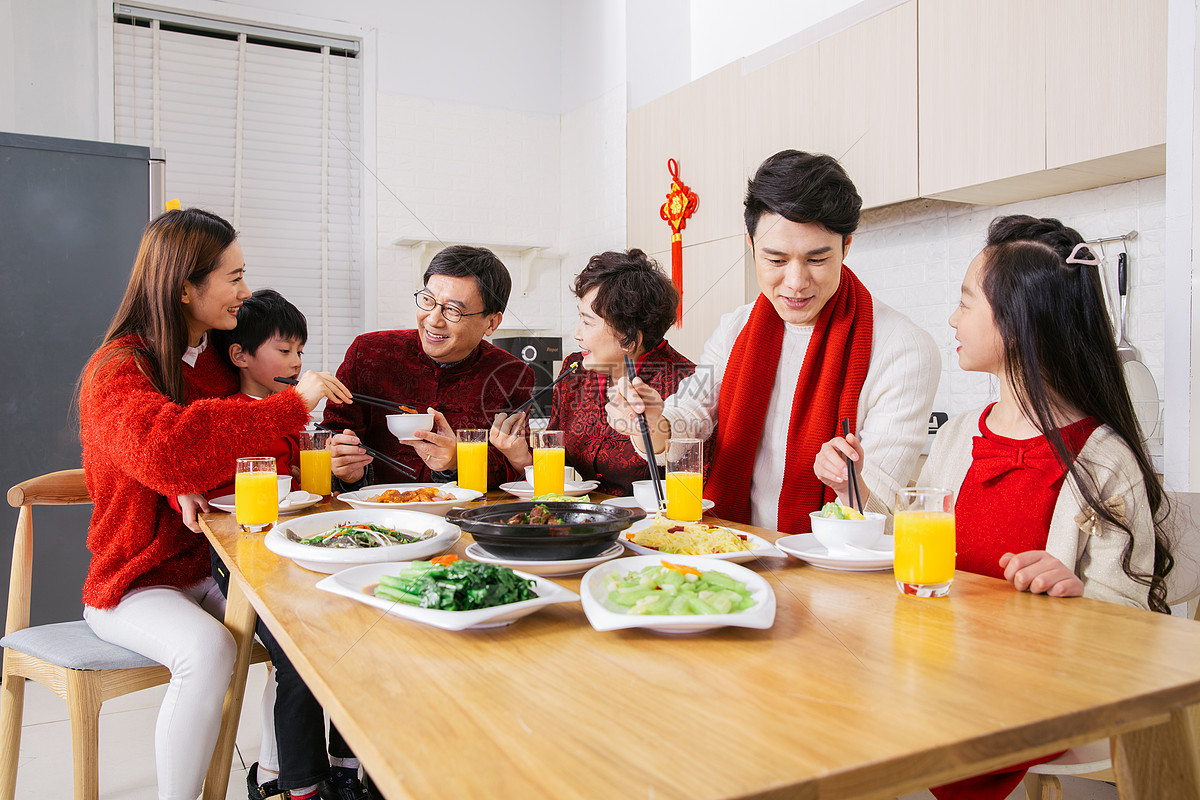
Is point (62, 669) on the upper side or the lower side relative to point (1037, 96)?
lower

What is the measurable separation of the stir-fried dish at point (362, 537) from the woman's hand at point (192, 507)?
1.61 ft

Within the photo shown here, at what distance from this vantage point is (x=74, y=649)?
1.77 metres

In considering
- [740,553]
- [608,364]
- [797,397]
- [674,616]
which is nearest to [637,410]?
[797,397]

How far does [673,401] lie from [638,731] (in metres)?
1.63

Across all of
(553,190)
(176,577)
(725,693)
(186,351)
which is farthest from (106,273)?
(725,693)

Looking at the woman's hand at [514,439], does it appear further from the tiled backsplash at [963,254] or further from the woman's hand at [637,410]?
the tiled backsplash at [963,254]

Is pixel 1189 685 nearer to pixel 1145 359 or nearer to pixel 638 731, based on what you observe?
pixel 638 731

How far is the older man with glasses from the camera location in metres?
2.47

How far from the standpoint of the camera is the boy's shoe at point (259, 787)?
6.47ft

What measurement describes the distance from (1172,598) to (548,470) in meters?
1.23

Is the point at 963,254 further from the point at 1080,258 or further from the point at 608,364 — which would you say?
the point at 1080,258

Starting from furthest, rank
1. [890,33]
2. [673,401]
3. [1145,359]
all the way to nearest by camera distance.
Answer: [890,33]
[1145,359]
[673,401]

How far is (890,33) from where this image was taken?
304 cm

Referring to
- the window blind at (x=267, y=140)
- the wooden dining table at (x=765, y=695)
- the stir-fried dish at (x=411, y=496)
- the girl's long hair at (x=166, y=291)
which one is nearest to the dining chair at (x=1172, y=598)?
the wooden dining table at (x=765, y=695)
